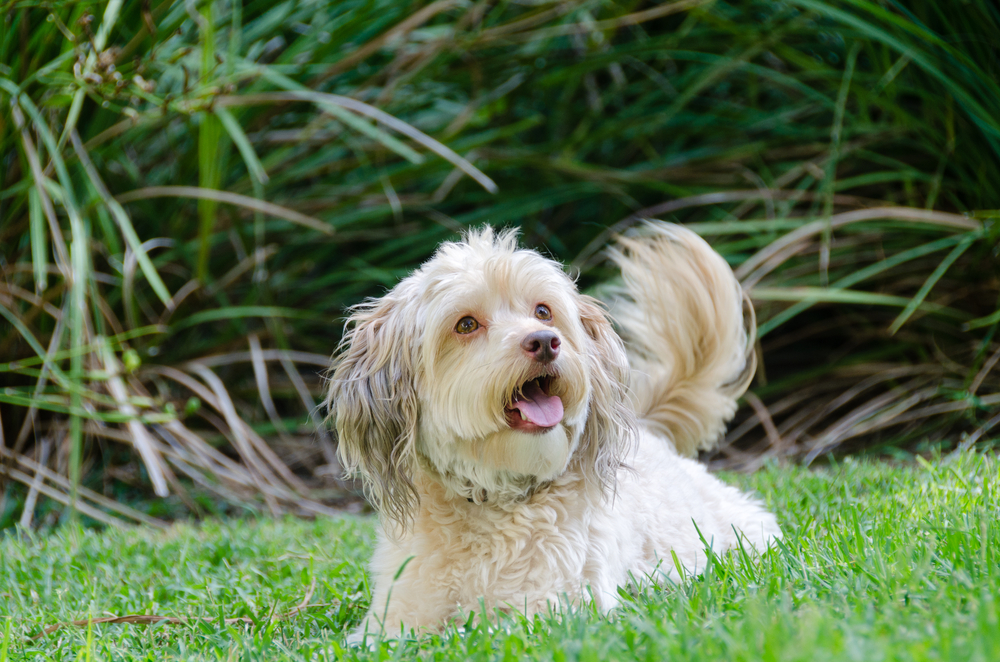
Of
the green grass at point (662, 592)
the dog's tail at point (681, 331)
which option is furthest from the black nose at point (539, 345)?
the dog's tail at point (681, 331)

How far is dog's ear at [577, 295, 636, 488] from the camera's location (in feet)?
8.93

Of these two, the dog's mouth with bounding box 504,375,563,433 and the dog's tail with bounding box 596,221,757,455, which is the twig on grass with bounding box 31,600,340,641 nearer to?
the dog's mouth with bounding box 504,375,563,433

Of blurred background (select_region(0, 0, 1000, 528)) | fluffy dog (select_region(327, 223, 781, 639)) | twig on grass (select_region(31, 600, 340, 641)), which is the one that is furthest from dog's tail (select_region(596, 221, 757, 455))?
twig on grass (select_region(31, 600, 340, 641))

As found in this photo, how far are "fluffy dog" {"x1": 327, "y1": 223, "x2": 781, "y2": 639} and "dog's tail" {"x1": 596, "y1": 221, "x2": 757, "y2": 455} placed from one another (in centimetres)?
52

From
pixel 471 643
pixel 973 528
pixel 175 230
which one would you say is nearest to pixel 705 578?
pixel 471 643

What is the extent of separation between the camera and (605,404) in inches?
110

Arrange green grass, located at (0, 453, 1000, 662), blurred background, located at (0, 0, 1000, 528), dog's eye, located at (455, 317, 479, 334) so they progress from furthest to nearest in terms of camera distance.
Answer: blurred background, located at (0, 0, 1000, 528), dog's eye, located at (455, 317, 479, 334), green grass, located at (0, 453, 1000, 662)

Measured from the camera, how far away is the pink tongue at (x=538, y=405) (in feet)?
8.29

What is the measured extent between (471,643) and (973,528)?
137 cm

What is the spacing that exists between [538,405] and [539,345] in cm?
20

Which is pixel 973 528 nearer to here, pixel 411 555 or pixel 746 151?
pixel 411 555

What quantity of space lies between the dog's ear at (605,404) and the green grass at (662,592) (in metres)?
0.41

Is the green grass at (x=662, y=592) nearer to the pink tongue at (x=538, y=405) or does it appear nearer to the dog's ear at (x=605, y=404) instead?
the dog's ear at (x=605, y=404)

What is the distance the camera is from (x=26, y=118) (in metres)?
4.80
